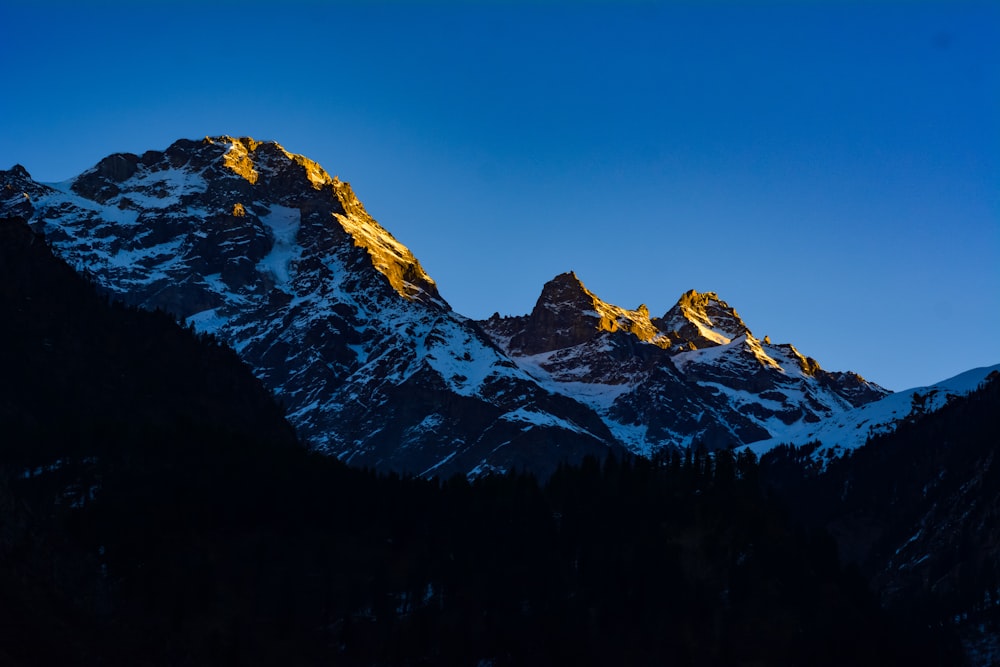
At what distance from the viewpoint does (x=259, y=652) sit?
16562 cm

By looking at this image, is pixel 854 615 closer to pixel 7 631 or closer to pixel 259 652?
pixel 259 652

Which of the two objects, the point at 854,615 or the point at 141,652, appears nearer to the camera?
the point at 141,652

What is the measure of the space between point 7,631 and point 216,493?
6075 cm

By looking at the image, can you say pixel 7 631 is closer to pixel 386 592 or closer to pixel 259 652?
pixel 259 652

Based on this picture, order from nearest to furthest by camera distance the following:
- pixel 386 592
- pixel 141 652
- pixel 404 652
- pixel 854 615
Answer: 1. pixel 141 652
2. pixel 404 652
3. pixel 386 592
4. pixel 854 615

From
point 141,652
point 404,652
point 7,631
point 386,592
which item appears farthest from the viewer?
point 386,592

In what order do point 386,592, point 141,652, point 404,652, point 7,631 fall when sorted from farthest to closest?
1. point 386,592
2. point 404,652
3. point 141,652
4. point 7,631

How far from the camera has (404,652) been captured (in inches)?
6703

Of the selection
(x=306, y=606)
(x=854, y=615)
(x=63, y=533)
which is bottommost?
(x=854, y=615)

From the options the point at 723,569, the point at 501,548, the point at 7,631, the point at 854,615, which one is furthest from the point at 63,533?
the point at 854,615

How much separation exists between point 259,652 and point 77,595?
2011 centimetres

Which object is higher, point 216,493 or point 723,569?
point 216,493

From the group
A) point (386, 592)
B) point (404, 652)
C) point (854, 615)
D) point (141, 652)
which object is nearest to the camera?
point (141, 652)

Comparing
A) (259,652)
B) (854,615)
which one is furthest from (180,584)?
(854,615)
